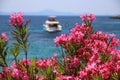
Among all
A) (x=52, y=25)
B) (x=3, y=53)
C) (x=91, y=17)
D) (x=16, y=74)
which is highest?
(x=91, y=17)

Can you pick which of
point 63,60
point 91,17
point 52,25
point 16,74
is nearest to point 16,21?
point 16,74

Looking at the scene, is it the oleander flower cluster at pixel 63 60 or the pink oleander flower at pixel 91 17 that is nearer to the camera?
the oleander flower cluster at pixel 63 60

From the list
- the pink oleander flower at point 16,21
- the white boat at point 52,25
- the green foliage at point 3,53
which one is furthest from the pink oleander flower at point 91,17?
the white boat at point 52,25

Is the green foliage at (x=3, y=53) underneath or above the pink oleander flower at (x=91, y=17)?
underneath

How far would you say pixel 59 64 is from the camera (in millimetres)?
5207

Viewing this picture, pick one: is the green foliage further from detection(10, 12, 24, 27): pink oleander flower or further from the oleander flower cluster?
detection(10, 12, 24, 27): pink oleander flower

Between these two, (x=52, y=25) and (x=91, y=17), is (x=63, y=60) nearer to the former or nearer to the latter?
(x=91, y=17)

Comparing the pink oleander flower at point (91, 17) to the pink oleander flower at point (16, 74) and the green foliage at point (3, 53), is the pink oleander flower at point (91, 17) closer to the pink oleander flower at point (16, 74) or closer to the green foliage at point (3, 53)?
the green foliage at point (3, 53)

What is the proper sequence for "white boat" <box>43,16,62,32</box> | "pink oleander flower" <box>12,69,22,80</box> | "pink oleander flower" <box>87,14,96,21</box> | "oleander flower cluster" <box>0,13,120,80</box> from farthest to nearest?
"white boat" <box>43,16,62,32</box> < "pink oleander flower" <box>87,14,96,21</box> < "pink oleander flower" <box>12,69,22,80</box> < "oleander flower cluster" <box>0,13,120,80</box>

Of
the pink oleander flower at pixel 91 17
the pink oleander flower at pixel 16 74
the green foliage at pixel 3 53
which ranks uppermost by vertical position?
the pink oleander flower at pixel 91 17

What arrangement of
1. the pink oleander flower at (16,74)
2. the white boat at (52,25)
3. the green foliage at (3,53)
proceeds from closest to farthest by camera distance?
1. the pink oleander flower at (16,74)
2. the green foliage at (3,53)
3. the white boat at (52,25)

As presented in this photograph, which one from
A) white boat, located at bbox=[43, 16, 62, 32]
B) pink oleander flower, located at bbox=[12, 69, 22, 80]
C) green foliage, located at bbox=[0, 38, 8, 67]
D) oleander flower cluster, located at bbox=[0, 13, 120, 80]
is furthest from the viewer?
white boat, located at bbox=[43, 16, 62, 32]

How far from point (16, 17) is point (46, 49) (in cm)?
4367

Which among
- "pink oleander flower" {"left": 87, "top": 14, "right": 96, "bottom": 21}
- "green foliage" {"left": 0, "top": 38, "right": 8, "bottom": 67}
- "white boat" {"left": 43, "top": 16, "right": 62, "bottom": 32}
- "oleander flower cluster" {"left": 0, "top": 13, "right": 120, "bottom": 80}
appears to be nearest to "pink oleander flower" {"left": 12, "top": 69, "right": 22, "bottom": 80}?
"oleander flower cluster" {"left": 0, "top": 13, "right": 120, "bottom": 80}
